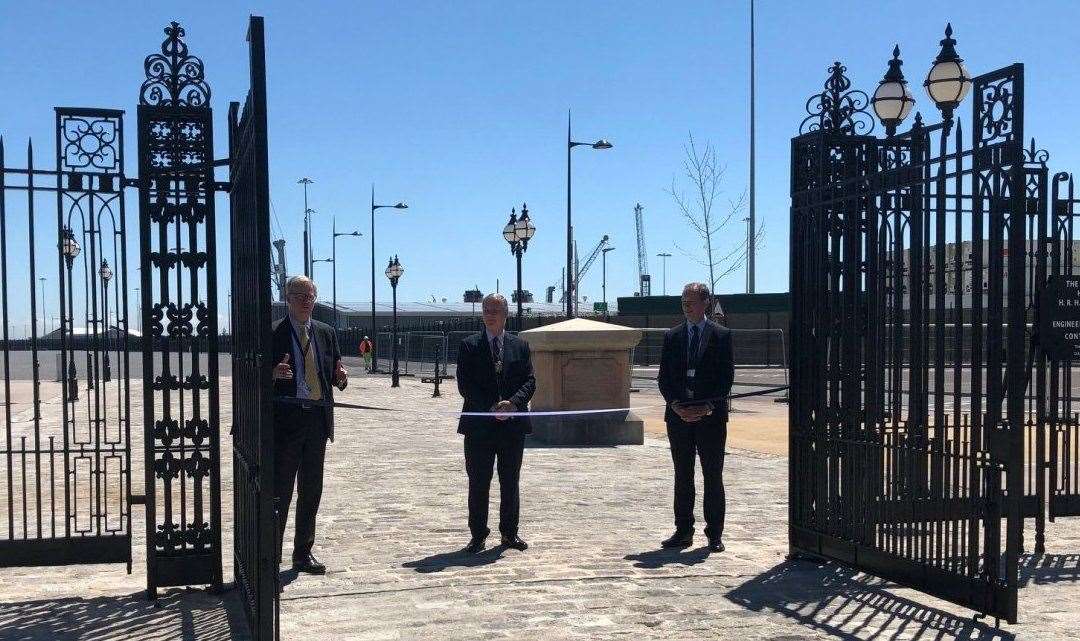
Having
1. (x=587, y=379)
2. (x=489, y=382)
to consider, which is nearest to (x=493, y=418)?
(x=489, y=382)

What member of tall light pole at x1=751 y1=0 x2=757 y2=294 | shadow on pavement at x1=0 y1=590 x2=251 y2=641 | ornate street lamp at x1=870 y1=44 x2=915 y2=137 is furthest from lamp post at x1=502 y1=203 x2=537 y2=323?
shadow on pavement at x1=0 y1=590 x2=251 y2=641

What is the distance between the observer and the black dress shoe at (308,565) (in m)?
6.74

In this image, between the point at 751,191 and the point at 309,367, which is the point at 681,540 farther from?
the point at 751,191

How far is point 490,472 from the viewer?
7.49 m

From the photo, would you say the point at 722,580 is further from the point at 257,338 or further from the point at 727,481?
the point at 727,481

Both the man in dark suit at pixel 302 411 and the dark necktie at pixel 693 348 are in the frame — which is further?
the dark necktie at pixel 693 348

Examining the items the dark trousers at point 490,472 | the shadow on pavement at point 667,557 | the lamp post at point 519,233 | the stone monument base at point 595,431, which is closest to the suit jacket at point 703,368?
the shadow on pavement at point 667,557

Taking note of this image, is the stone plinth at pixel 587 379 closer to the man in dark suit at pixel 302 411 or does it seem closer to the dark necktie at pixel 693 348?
the dark necktie at pixel 693 348

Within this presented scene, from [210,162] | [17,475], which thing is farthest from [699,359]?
[17,475]

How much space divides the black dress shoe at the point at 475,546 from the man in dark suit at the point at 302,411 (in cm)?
105

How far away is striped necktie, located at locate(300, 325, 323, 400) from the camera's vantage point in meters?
6.66

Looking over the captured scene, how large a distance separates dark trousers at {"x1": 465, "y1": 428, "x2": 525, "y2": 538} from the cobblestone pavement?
22 centimetres

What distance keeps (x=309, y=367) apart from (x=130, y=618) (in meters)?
1.77

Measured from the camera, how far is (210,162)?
6094mm
